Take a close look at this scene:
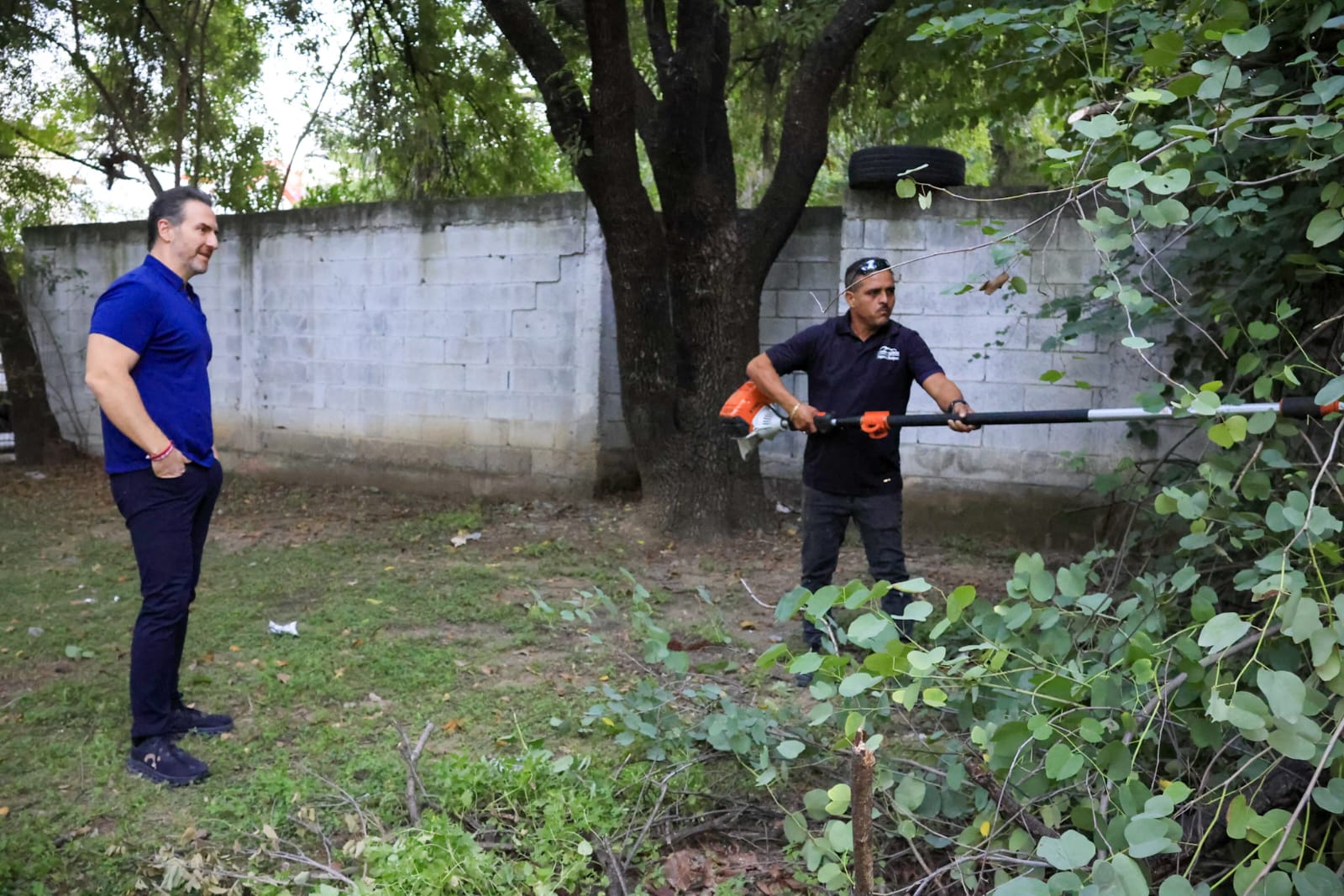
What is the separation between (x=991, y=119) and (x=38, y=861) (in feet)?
26.0

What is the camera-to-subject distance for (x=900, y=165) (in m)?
6.87

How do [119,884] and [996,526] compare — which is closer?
[119,884]

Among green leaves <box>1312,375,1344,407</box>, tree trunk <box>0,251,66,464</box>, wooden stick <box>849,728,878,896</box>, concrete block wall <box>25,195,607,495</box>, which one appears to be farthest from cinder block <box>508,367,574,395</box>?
green leaves <box>1312,375,1344,407</box>

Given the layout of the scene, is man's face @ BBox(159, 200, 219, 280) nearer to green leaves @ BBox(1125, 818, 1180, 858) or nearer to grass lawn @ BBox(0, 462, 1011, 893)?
grass lawn @ BBox(0, 462, 1011, 893)

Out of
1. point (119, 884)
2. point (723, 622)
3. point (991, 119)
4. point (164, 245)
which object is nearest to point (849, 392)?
point (723, 622)

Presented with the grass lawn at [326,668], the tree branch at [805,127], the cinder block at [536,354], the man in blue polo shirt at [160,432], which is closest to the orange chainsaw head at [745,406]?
the grass lawn at [326,668]

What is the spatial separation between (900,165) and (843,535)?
3.06 meters

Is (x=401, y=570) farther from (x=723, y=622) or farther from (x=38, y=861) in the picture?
(x=38, y=861)

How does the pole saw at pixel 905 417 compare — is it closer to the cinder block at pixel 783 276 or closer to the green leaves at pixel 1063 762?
the green leaves at pixel 1063 762

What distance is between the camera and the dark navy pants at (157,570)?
3668 mm

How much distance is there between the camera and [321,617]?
18.1 feet

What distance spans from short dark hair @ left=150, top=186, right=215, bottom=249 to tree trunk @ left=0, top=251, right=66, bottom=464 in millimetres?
7763

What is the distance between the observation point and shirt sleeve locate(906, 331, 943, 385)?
4570 millimetres

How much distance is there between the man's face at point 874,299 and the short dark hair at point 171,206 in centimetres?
240
